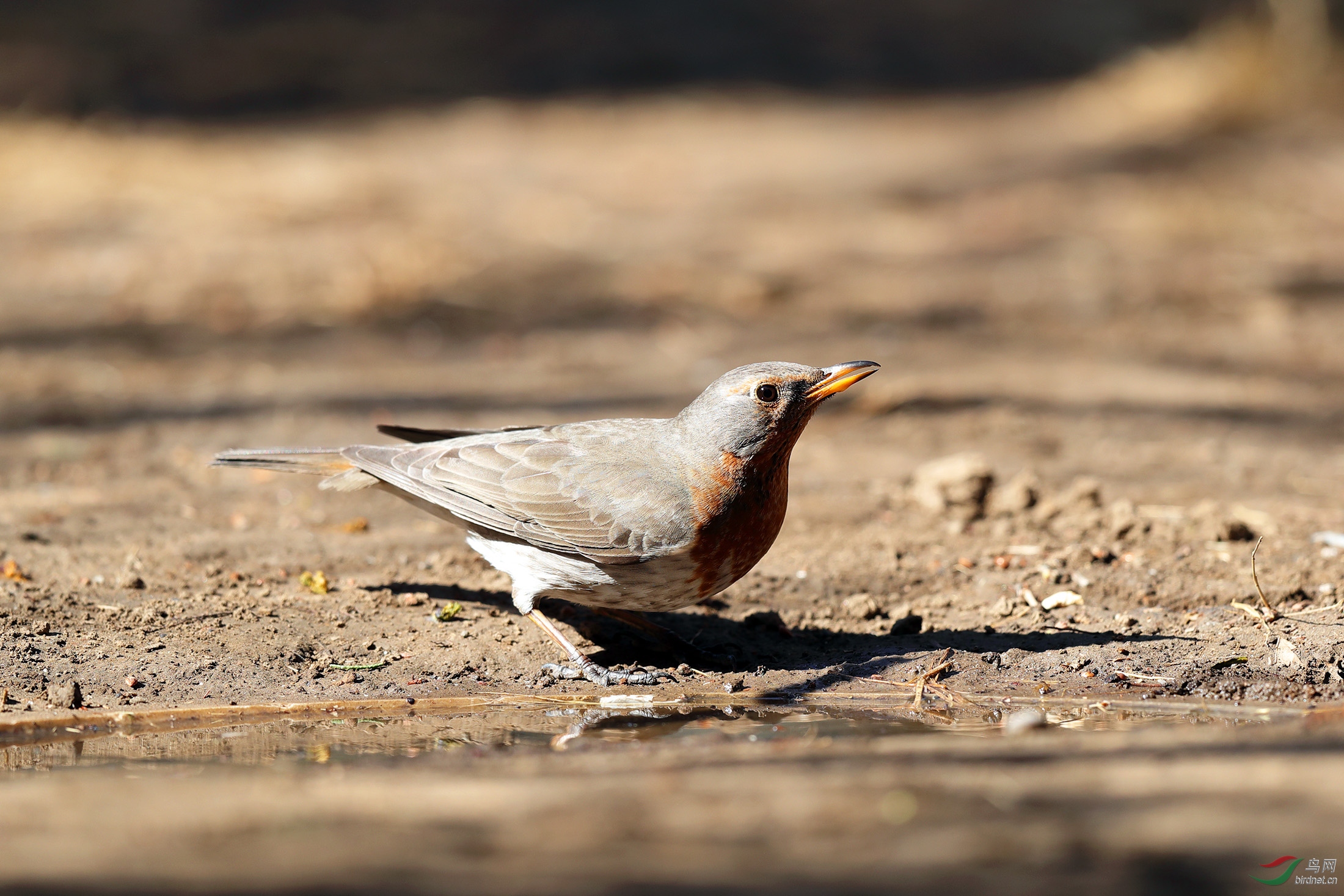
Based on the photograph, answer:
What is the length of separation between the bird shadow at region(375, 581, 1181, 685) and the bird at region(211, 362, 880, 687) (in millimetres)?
266

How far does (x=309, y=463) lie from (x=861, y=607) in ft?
8.52

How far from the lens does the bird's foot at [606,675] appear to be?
521 centimetres

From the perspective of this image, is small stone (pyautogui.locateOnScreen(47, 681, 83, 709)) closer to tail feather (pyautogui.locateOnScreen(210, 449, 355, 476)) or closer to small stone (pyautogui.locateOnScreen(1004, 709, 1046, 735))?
tail feather (pyautogui.locateOnScreen(210, 449, 355, 476))

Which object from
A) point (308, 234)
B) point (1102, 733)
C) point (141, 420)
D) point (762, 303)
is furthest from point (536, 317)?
point (1102, 733)

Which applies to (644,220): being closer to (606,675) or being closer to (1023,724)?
(606,675)

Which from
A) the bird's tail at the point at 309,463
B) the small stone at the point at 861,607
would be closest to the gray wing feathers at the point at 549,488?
the bird's tail at the point at 309,463

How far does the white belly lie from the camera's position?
5215mm

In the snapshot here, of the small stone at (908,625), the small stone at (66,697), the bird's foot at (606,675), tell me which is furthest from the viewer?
the small stone at (908,625)

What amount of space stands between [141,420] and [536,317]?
3.58 m

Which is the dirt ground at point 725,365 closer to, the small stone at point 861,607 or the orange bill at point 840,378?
the small stone at point 861,607

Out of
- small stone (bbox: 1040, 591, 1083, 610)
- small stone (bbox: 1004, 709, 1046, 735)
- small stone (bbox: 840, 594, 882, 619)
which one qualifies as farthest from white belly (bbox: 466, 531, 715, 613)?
small stone (bbox: 1040, 591, 1083, 610)

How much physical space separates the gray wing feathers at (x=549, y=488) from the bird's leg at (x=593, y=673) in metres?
0.41

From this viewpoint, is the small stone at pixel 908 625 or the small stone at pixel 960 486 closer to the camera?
the small stone at pixel 908 625

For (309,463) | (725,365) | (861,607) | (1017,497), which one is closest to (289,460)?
(309,463)
